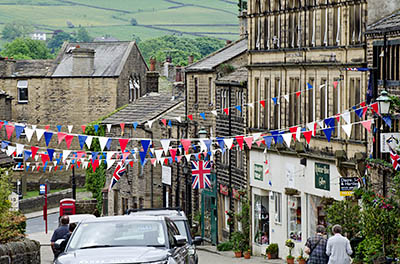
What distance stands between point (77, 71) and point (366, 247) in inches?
2329

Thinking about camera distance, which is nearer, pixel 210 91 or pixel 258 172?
pixel 258 172

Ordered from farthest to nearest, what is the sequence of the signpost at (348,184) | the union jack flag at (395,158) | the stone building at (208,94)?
the stone building at (208,94) → the signpost at (348,184) → the union jack flag at (395,158)

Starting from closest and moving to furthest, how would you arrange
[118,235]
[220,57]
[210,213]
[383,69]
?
[118,235], [383,69], [210,213], [220,57]

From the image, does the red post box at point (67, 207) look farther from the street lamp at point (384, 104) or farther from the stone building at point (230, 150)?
the street lamp at point (384, 104)

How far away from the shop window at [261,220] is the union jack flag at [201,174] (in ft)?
20.0

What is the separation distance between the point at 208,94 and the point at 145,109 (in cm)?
1290

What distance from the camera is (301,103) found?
35781 mm

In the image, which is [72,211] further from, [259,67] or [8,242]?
[8,242]

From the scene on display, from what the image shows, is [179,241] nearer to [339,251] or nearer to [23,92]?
[339,251]

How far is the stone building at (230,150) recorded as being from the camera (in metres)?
43.0

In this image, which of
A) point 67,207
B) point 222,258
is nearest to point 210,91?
point 222,258

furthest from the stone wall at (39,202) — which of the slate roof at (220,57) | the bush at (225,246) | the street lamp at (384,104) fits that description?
the street lamp at (384,104)

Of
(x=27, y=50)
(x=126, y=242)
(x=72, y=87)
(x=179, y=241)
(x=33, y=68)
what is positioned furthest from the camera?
(x=27, y=50)

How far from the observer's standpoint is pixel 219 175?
46.9 m
